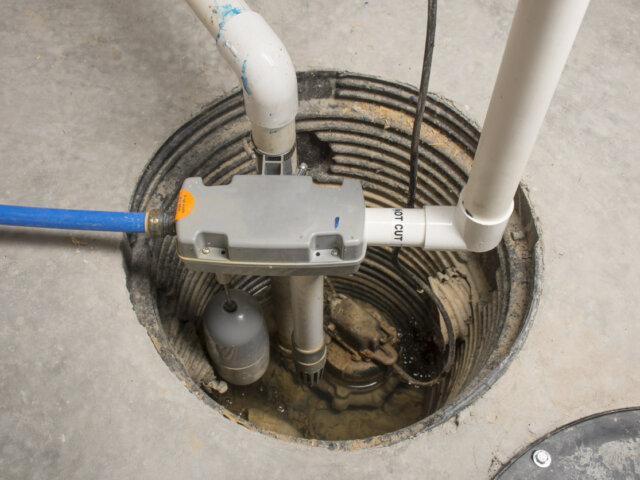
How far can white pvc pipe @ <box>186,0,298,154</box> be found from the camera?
190 centimetres

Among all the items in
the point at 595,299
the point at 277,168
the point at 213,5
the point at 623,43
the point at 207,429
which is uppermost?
the point at 213,5

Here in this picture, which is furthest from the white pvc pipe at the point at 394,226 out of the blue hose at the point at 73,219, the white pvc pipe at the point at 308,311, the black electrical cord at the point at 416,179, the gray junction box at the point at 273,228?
the blue hose at the point at 73,219

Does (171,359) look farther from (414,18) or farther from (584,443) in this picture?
(414,18)

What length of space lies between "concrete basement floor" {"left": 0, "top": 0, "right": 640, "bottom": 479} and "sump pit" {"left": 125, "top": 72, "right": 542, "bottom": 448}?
83 millimetres

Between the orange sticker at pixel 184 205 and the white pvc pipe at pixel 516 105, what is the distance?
84 centimetres

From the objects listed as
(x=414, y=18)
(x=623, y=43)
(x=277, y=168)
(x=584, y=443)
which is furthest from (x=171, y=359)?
(x=623, y=43)

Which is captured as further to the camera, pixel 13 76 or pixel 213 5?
pixel 13 76

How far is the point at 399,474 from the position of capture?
1.88m

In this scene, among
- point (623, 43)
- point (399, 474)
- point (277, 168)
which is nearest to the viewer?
point (399, 474)

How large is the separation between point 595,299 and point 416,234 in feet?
2.61

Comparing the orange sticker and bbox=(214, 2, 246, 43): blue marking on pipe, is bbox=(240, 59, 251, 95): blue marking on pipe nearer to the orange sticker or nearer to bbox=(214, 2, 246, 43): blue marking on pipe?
bbox=(214, 2, 246, 43): blue marking on pipe

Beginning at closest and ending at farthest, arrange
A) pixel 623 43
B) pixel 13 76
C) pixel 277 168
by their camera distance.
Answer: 1. pixel 277 168
2. pixel 13 76
3. pixel 623 43

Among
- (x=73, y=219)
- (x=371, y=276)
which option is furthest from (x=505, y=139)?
(x=371, y=276)

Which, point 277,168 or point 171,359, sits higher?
point 277,168
